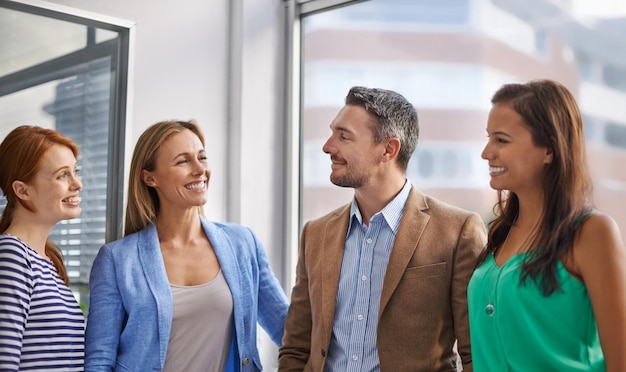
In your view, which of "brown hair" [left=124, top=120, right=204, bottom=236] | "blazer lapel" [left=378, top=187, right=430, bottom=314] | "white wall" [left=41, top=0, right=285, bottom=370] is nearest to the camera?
"blazer lapel" [left=378, top=187, right=430, bottom=314]

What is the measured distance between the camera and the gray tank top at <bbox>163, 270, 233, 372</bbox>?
7.89 feet

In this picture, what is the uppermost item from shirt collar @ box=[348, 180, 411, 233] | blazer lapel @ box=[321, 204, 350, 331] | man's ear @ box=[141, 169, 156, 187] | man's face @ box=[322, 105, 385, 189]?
man's face @ box=[322, 105, 385, 189]

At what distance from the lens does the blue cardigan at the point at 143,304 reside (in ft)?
7.72

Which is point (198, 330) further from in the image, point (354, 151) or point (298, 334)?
point (354, 151)

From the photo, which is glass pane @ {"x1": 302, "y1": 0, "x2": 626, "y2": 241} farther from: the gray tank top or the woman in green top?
the gray tank top

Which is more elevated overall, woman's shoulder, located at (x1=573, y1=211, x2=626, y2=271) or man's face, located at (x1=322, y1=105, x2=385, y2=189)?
man's face, located at (x1=322, y1=105, x2=385, y2=189)

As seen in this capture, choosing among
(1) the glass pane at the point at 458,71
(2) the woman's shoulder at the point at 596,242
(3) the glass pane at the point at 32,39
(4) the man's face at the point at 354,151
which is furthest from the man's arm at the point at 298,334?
(3) the glass pane at the point at 32,39

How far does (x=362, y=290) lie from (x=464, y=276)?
30cm

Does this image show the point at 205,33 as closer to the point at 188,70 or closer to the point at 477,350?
the point at 188,70

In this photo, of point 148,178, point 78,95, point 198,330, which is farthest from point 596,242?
point 78,95

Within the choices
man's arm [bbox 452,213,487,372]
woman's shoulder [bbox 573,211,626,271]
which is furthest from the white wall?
woman's shoulder [bbox 573,211,626,271]

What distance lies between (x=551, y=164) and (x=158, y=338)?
4.27 feet

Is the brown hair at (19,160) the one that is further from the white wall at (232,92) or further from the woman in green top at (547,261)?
the woman in green top at (547,261)

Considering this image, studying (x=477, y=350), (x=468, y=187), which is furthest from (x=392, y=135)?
(x=477, y=350)
